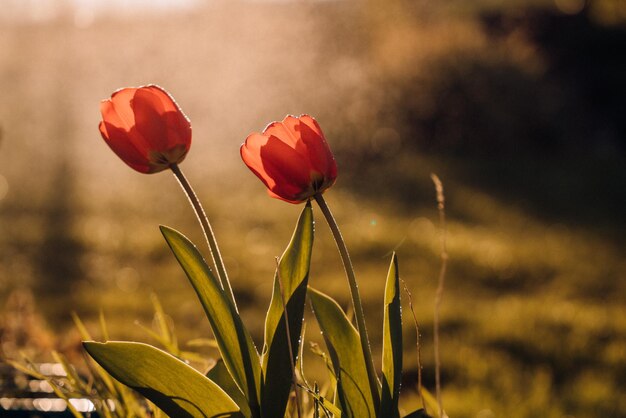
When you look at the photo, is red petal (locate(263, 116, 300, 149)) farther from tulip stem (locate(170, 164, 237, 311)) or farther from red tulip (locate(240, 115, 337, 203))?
tulip stem (locate(170, 164, 237, 311))

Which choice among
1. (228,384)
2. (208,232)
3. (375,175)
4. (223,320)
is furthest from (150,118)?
(375,175)

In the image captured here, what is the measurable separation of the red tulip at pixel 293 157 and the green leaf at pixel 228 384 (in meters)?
0.31

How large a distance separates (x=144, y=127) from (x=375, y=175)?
544 cm

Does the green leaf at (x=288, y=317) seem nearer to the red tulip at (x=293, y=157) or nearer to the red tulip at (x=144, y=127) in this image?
the red tulip at (x=293, y=157)

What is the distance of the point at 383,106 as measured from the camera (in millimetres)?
7410

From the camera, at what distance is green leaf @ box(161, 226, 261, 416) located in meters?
1.03

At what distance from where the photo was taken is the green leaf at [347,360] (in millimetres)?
1090

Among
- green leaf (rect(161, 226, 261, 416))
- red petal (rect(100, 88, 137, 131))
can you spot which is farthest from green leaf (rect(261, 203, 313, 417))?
red petal (rect(100, 88, 137, 131))

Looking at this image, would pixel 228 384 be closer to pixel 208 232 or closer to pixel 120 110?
pixel 208 232

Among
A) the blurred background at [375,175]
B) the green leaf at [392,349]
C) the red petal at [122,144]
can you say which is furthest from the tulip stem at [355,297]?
the red petal at [122,144]

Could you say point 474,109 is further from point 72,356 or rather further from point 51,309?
point 72,356

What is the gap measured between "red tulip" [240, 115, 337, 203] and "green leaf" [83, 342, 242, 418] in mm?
247

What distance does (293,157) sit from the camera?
3.24 feet

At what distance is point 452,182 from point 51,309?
3239 mm
